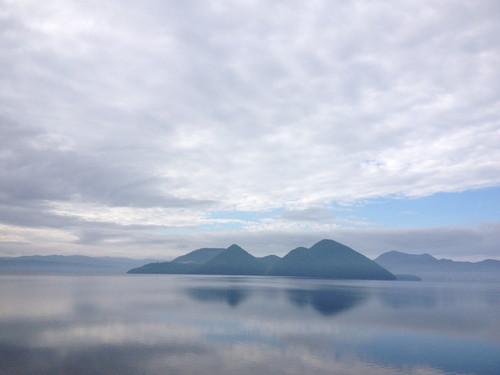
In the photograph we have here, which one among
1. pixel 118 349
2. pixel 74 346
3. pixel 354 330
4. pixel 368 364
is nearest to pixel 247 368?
pixel 368 364

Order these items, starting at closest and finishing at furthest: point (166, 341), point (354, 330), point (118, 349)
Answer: point (118, 349) < point (166, 341) < point (354, 330)

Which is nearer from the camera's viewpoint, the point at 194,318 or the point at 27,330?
the point at 27,330

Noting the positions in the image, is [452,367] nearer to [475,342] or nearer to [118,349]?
[475,342]

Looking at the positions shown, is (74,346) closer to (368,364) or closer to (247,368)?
(247,368)

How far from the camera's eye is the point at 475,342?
7000cm

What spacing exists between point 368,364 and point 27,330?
64505 mm

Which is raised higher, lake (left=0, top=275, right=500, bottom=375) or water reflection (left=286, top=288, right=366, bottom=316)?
lake (left=0, top=275, right=500, bottom=375)

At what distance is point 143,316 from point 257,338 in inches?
1533

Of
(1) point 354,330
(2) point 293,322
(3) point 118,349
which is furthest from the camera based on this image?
(2) point 293,322

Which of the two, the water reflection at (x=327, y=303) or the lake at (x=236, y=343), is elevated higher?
the lake at (x=236, y=343)

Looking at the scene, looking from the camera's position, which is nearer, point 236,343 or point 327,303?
point 236,343

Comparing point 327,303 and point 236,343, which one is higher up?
point 236,343

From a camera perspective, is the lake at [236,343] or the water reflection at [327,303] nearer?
the lake at [236,343]

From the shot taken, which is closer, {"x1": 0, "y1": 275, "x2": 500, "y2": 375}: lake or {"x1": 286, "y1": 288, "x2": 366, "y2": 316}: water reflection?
{"x1": 0, "y1": 275, "x2": 500, "y2": 375}: lake
